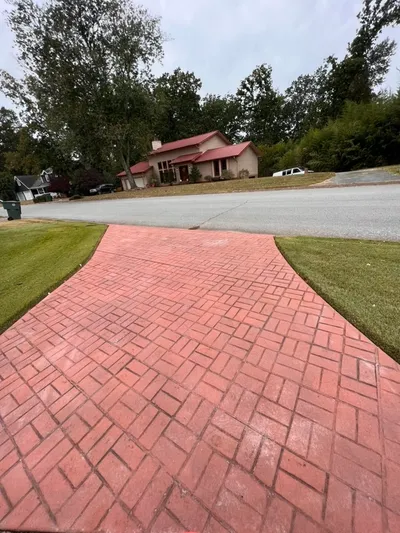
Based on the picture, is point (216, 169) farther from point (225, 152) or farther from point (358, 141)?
point (358, 141)

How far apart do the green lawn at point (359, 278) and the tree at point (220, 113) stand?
43953 millimetres

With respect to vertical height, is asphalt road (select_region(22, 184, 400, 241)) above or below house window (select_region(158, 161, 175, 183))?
below

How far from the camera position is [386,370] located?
1806mm

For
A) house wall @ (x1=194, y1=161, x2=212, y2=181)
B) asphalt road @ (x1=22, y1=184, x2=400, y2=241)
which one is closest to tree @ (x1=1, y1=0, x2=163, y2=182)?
house wall @ (x1=194, y1=161, x2=212, y2=181)

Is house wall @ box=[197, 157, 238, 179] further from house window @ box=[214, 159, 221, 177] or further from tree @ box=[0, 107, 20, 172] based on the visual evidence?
tree @ box=[0, 107, 20, 172]

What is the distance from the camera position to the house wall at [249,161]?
24.9 m

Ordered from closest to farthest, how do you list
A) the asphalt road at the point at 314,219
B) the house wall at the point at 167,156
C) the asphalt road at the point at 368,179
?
the asphalt road at the point at 314,219 → the asphalt road at the point at 368,179 → the house wall at the point at 167,156

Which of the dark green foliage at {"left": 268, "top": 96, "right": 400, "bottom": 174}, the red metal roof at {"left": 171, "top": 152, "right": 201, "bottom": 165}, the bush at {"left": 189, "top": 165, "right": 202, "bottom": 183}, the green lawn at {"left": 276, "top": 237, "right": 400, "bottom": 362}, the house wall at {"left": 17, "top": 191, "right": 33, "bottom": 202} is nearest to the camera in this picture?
the green lawn at {"left": 276, "top": 237, "right": 400, "bottom": 362}

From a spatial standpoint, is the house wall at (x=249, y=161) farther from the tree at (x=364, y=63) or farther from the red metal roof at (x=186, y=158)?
the tree at (x=364, y=63)

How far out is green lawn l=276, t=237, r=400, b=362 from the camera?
2.22 metres

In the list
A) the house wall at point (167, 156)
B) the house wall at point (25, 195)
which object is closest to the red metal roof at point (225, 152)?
the house wall at point (167, 156)

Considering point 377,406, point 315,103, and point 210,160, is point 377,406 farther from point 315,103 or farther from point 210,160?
point 315,103

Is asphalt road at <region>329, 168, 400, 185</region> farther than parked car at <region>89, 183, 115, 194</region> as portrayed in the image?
No

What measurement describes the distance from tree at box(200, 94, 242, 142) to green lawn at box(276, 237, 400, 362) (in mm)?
43953
